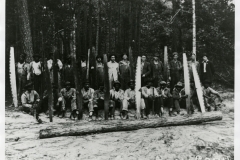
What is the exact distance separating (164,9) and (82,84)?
3425 millimetres

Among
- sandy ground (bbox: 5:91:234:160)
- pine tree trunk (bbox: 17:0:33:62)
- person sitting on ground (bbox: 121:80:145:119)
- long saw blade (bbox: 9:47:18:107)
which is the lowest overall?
sandy ground (bbox: 5:91:234:160)

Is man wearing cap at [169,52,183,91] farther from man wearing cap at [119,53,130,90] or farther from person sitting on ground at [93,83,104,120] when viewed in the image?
person sitting on ground at [93,83,104,120]

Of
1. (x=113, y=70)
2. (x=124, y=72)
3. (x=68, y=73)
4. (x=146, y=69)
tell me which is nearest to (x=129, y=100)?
Answer: (x=124, y=72)

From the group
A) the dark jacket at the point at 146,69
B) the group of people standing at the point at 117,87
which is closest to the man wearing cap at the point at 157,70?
the group of people standing at the point at 117,87

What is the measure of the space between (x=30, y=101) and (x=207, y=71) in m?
4.66

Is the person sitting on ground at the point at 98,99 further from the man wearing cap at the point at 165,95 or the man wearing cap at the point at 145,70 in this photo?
the man wearing cap at the point at 165,95

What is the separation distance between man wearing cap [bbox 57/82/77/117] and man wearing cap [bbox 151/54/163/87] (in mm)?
2277

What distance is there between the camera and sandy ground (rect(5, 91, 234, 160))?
4.91 meters

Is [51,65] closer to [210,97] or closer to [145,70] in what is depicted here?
[145,70]

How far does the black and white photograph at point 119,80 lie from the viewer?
513 centimetres

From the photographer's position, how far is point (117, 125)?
18.1ft

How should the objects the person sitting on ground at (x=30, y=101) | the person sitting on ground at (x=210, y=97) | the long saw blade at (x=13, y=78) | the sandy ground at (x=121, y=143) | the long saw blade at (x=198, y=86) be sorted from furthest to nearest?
the person sitting on ground at (x=210, y=97) → the long saw blade at (x=198, y=86) → the person sitting on ground at (x=30, y=101) → the long saw blade at (x=13, y=78) → the sandy ground at (x=121, y=143)

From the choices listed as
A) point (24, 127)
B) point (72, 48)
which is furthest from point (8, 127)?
point (72, 48)

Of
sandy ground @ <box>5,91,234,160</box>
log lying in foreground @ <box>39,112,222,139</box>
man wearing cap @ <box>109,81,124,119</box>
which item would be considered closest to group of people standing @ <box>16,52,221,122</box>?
man wearing cap @ <box>109,81,124,119</box>
